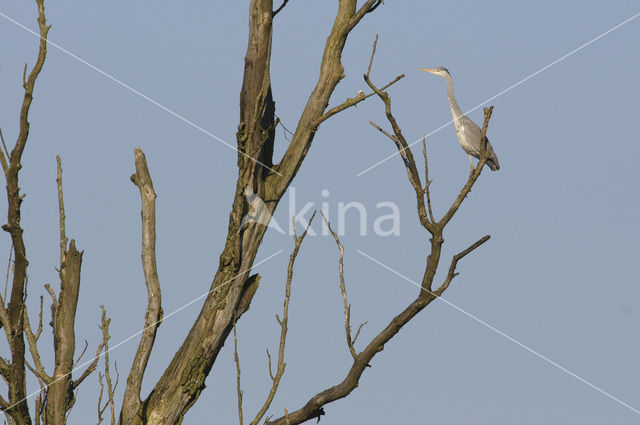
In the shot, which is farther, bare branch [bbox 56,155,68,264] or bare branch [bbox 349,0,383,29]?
bare branch [bbox 349,0,383,29]

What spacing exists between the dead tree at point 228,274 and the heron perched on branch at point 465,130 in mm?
3895

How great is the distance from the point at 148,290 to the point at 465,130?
20.2ft

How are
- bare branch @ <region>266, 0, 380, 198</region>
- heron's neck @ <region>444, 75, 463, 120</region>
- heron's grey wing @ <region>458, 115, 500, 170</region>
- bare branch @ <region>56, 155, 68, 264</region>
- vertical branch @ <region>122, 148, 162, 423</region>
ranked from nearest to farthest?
bare branch @ <region>56, 155, 68, 264</region>, vertical branch @ <region>122, 148, 162, 423</region>, bare branch @ <region>266, 0, 380, 198</region>, heron's grey wing @ <region>458, 115, 500, 170</region>, heron's neck @ <region>444, 75, 463, 120</region>

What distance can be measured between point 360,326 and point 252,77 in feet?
9.47

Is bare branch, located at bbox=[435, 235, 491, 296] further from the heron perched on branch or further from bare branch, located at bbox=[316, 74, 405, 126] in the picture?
the heron perched on branch

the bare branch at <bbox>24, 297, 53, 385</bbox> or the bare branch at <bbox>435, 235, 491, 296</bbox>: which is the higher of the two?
the bare branch at <bbox>24, 297, 53, 385</bbox>

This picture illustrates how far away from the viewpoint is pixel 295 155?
8.86m

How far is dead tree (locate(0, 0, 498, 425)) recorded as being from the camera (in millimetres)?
7031

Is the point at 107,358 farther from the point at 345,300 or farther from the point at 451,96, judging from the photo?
the point at 451,96

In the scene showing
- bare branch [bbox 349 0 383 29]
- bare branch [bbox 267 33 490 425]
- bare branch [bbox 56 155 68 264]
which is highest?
bare branch [bbox 349 0 383 29]

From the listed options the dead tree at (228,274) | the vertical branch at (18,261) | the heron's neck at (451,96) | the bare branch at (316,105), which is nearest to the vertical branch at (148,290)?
the dead tree at (228,274)

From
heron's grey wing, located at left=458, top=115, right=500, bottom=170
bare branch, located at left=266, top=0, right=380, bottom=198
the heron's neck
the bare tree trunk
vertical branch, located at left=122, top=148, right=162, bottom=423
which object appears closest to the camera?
vertical branch, located at left=122, top=148, right=162, bottom=423

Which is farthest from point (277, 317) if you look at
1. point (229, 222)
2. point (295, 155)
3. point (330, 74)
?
point (330, 74)

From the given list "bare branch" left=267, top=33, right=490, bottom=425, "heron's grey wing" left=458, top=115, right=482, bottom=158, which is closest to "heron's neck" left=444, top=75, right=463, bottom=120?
"heron's grey wing" left=458, top=115, right=482, bottom=158
